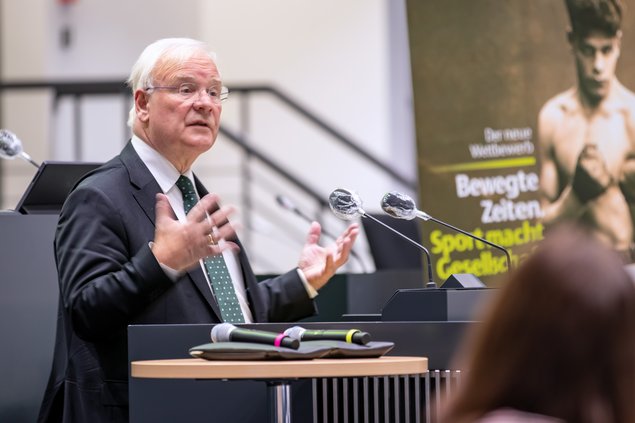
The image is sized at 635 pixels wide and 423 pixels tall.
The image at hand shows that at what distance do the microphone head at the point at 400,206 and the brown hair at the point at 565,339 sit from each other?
81.6 inches

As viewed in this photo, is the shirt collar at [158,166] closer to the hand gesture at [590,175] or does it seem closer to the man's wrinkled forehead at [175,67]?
the man's wrinkled forehead at [175,67]

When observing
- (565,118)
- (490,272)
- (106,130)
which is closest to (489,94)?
(565,118)

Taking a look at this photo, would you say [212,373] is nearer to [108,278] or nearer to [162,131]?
[108,278]

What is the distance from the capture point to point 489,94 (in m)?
4.36

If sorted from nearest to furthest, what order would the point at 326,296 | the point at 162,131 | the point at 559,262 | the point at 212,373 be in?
the point at 559,262 → the point at 212,373 → the point at 162,131 → the point at 326,296

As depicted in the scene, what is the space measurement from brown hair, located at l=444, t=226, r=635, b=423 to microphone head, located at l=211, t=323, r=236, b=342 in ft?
4.96

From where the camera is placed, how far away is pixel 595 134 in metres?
4.27

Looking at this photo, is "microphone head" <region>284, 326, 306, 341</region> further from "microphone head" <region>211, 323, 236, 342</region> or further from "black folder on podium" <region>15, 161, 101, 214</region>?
"black folder on podium" <region>15, 161, 101, 214</region>

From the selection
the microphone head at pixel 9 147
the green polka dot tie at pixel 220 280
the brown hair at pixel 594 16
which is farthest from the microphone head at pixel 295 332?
the brown hair at pixel 594 16

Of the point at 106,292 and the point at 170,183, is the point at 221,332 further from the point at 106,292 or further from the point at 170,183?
the point at 170,183

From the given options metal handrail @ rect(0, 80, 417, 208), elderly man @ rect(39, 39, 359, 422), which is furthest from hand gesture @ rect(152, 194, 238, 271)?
metal handrail @ rect(0, 80, 417, 208)

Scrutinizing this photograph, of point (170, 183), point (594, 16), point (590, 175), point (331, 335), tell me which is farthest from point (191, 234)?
point (594, 16)

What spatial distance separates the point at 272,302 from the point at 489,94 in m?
1.31

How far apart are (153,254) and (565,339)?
1.83m
